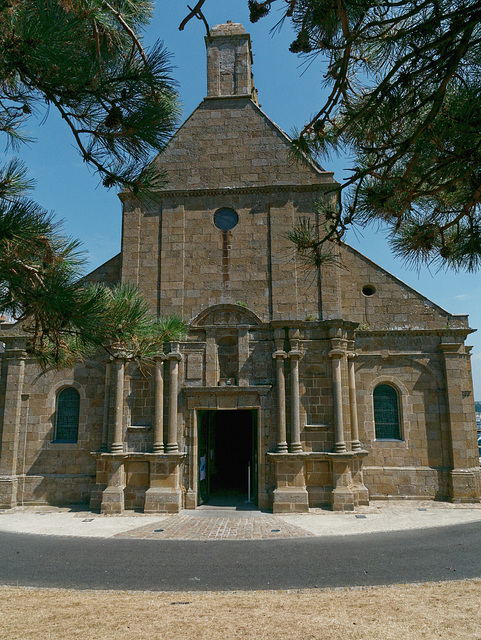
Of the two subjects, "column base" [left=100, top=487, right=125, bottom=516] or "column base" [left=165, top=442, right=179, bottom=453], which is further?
"column base" [left=165, top=442, right=179, bottom=453]

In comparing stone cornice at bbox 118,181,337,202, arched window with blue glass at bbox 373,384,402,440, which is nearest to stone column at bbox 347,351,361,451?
arched window with blue glass at bbox 373,384,402,440

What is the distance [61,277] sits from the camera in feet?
15.6

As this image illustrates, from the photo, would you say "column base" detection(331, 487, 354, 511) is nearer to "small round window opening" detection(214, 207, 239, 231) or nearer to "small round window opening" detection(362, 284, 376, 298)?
"small round window opening" detection(362, 284, 376, 298)

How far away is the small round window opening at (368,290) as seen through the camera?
1641 centimetres

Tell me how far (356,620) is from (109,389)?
10.9m

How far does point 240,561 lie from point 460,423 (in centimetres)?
902

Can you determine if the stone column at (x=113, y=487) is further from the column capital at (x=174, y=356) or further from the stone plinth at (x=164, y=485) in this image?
the column capital at (x=174, y=356)

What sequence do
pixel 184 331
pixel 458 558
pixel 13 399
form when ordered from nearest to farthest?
1. pixel 184 331
2. pixel 458 558
3. pixel 13 399

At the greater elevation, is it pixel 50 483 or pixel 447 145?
pixel 447 145

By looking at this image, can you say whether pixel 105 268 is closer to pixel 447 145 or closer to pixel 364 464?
pixel 364 464

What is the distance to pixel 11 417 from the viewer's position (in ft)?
50.9

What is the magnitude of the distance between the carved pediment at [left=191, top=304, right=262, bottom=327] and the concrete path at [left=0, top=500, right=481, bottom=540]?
5.52 metres

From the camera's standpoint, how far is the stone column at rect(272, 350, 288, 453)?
14.2 metres

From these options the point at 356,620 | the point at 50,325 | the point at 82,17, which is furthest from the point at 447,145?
the point at 356,620
